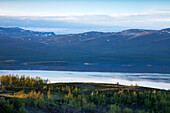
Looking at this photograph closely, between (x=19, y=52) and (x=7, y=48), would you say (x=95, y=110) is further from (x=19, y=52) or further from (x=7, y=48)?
(x=7, y=48)

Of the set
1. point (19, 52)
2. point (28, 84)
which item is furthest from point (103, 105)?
Result: point (19, 52)

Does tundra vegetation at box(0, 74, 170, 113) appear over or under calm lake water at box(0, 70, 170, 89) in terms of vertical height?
over

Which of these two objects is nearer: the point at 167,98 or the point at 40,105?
the point at 40,105

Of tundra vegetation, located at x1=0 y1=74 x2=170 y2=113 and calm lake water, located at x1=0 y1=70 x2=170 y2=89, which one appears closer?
tundra vegetation, located at x1=0 y1=74 x2=170 y2=113

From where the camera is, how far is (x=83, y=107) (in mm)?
20953

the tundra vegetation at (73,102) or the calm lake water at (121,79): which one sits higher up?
the tundra vegetation at (73,102)

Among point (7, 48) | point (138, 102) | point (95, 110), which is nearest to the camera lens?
point (95, 110)

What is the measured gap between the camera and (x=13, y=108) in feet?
54.9

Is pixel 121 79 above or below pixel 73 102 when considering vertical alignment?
below

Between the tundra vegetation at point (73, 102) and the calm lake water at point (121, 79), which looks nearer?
the tundra vegetation at point (73, 102)

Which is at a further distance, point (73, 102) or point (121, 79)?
point (121, 79)

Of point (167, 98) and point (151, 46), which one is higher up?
point (151, 46)

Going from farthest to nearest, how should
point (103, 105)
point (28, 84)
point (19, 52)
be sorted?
point (19, 52)
point (28, 84)
point (103, 105)

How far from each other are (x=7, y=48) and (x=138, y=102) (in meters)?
148
